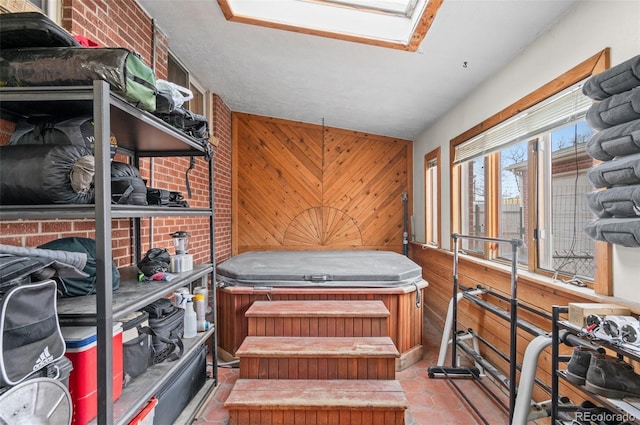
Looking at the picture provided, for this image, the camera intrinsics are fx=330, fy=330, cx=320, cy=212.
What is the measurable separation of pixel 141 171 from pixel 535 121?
276cm

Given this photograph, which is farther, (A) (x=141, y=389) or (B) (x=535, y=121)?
(B) (x=535, y=121)

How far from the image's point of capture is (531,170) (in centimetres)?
229

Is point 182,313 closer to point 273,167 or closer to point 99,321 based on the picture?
point 99,321

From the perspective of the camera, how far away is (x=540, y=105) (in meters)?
2.12

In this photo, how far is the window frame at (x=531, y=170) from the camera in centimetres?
160

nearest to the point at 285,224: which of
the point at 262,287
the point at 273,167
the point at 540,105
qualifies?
the point at 273,167

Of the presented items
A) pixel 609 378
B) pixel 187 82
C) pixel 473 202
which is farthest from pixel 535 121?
pixel 187 82

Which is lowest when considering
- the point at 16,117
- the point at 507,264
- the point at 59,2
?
the point at 507,264

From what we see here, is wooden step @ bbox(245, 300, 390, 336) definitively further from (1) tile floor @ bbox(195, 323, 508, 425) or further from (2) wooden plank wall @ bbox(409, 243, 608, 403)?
(2) wooden plank wall @ bbox(409, 243, 608, 403)

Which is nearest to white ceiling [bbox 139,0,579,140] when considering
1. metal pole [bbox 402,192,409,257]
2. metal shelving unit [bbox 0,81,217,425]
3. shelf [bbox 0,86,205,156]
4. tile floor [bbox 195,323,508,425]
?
shelf [bbox 0,86,205,156]

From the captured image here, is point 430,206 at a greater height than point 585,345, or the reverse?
point 430,206

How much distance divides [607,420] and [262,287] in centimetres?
221

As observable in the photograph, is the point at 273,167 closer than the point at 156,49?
No

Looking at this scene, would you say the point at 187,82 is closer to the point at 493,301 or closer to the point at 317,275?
the point at 317,275
